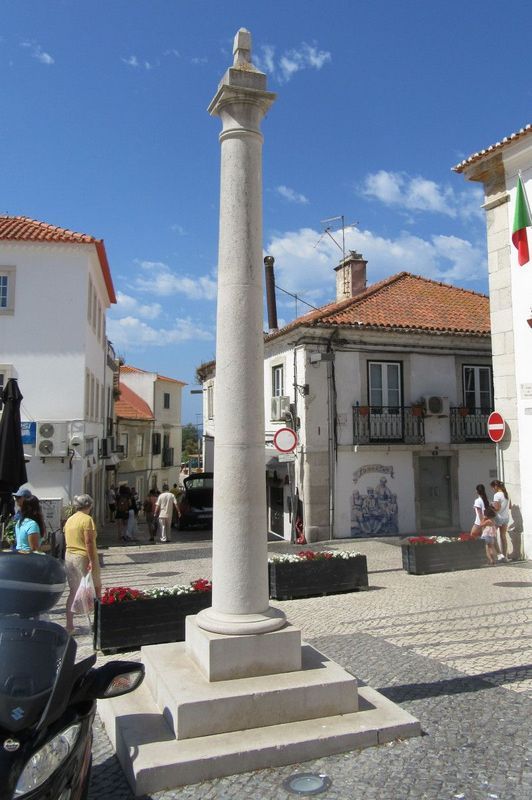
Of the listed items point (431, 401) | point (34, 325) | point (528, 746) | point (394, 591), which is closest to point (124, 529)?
point (34, 325)

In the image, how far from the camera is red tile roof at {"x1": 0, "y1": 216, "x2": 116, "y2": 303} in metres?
16.9

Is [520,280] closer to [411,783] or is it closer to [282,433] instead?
[282,433]

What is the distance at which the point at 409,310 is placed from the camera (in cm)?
1941

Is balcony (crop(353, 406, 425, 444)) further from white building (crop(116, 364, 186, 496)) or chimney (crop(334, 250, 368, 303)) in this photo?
white building (crop(116, 364, 186, 496))

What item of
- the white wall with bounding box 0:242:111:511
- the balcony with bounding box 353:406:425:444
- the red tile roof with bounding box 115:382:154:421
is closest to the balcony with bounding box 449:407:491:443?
the balcony with bounding box 353:406:425:444

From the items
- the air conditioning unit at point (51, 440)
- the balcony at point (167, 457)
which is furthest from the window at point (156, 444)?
the air conditioning unit at point (51, 440)

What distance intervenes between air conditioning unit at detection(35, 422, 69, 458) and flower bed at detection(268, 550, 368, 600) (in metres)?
8.89

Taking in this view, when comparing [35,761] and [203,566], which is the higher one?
[35,761]

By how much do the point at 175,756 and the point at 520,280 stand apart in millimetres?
10816

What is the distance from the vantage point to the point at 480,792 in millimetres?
3736

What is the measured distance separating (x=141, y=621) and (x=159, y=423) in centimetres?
3604

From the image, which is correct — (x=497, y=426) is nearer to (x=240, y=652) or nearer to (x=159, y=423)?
(x=240, y=652)

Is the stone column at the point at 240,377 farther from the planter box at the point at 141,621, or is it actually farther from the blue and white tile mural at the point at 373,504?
the blue and white tile mural at the point at 373,504

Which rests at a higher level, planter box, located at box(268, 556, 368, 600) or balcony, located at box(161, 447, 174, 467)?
balcony, located at box(161, 447, 174, 467)
